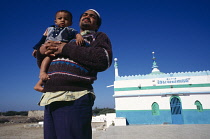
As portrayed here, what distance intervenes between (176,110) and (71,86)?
11.9m

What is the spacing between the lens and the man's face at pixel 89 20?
144cm

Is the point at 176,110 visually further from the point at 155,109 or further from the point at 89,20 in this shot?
the point at 89,20

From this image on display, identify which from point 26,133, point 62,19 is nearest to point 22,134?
point 26,133

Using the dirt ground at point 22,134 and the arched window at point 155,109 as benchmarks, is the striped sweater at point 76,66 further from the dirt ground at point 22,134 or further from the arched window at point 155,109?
the arched window at point 155,109

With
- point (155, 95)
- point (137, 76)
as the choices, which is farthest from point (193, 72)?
point (137, 76)

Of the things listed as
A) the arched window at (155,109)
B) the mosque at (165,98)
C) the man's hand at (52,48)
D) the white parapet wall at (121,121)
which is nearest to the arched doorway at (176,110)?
the mosque at (165,98)

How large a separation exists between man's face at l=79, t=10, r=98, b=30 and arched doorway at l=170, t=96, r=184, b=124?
37.4 feet

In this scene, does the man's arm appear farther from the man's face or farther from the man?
the man's face

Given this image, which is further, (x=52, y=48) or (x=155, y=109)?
(x=155, y=109)

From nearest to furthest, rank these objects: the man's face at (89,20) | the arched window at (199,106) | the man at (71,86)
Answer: the man at (71,86) → the man's face at (89,20) → the arched window at (199,106)

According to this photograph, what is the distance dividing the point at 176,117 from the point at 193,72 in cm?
380

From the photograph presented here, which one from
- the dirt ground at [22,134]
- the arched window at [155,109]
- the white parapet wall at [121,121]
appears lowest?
the dirt ground at [22,134]

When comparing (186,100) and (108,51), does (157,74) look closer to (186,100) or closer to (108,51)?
(186,100)

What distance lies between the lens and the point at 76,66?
114 centimetres
